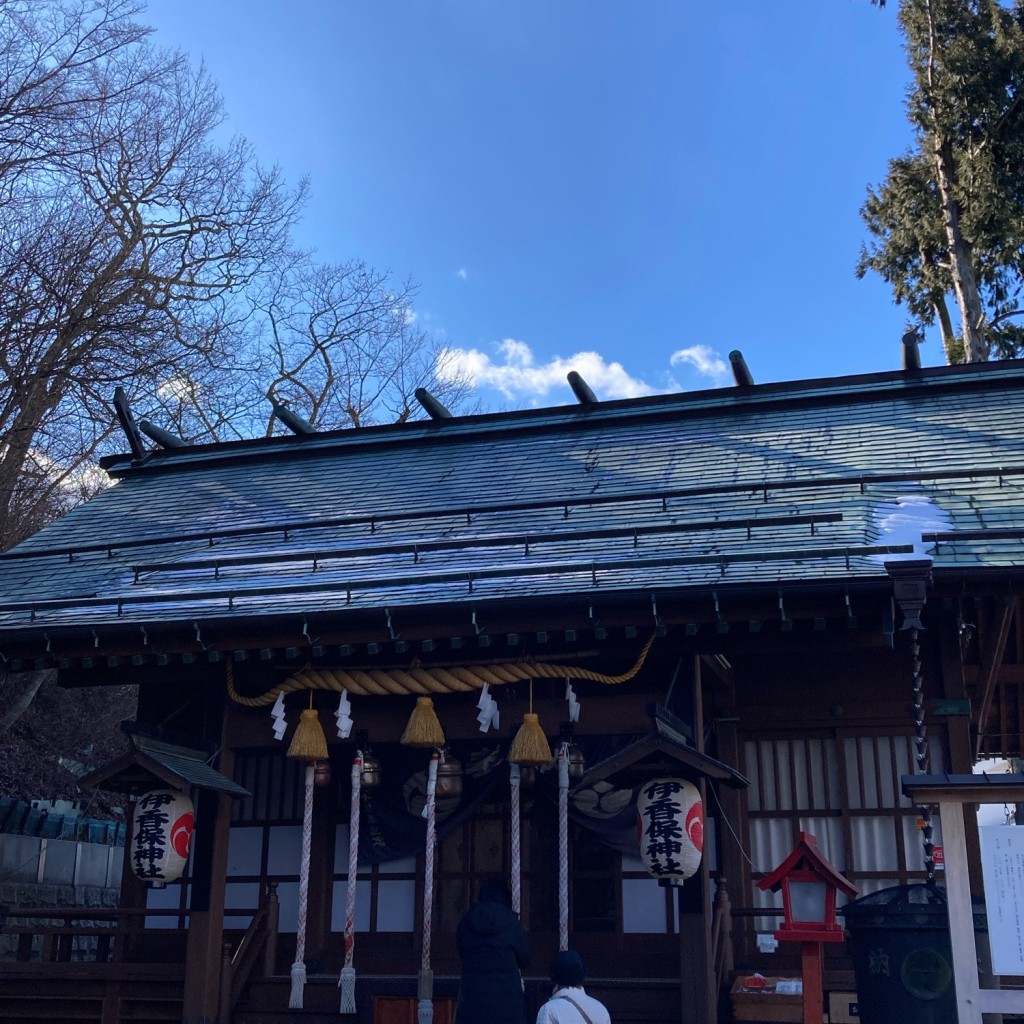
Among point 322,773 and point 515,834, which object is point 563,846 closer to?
point 515,834

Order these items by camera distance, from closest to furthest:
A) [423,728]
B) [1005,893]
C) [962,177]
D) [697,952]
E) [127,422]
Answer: [1005,893]
[697,952]
[423,728]
[127,422]
[962,177]

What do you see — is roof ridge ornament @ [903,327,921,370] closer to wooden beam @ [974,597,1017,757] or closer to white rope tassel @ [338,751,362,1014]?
wooden beam @ [974,597,1017,757]

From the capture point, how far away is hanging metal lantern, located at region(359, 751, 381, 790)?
9.45 metres

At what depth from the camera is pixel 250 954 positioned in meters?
9.08

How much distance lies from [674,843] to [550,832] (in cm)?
237

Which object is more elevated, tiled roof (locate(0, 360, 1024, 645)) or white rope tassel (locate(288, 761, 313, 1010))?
tiled roof (locate(0, 360, 1024, 645))

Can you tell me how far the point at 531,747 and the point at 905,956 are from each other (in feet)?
10.6

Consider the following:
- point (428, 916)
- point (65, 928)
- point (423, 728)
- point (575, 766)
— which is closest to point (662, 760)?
point (575, 766)

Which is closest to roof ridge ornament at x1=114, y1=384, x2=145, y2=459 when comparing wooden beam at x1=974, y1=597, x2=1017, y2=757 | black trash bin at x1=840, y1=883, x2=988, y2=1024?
wooden beam at x1=974, y1=597, x2=1017, y2=757

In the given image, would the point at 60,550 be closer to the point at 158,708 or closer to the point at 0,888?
the point at 158,708

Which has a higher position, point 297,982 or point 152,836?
point 152,836

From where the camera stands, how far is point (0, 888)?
1614 centimetres

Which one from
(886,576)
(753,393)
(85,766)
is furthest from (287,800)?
(85,766)

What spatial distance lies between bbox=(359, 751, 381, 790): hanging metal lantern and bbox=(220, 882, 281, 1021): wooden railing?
49.7 inches
